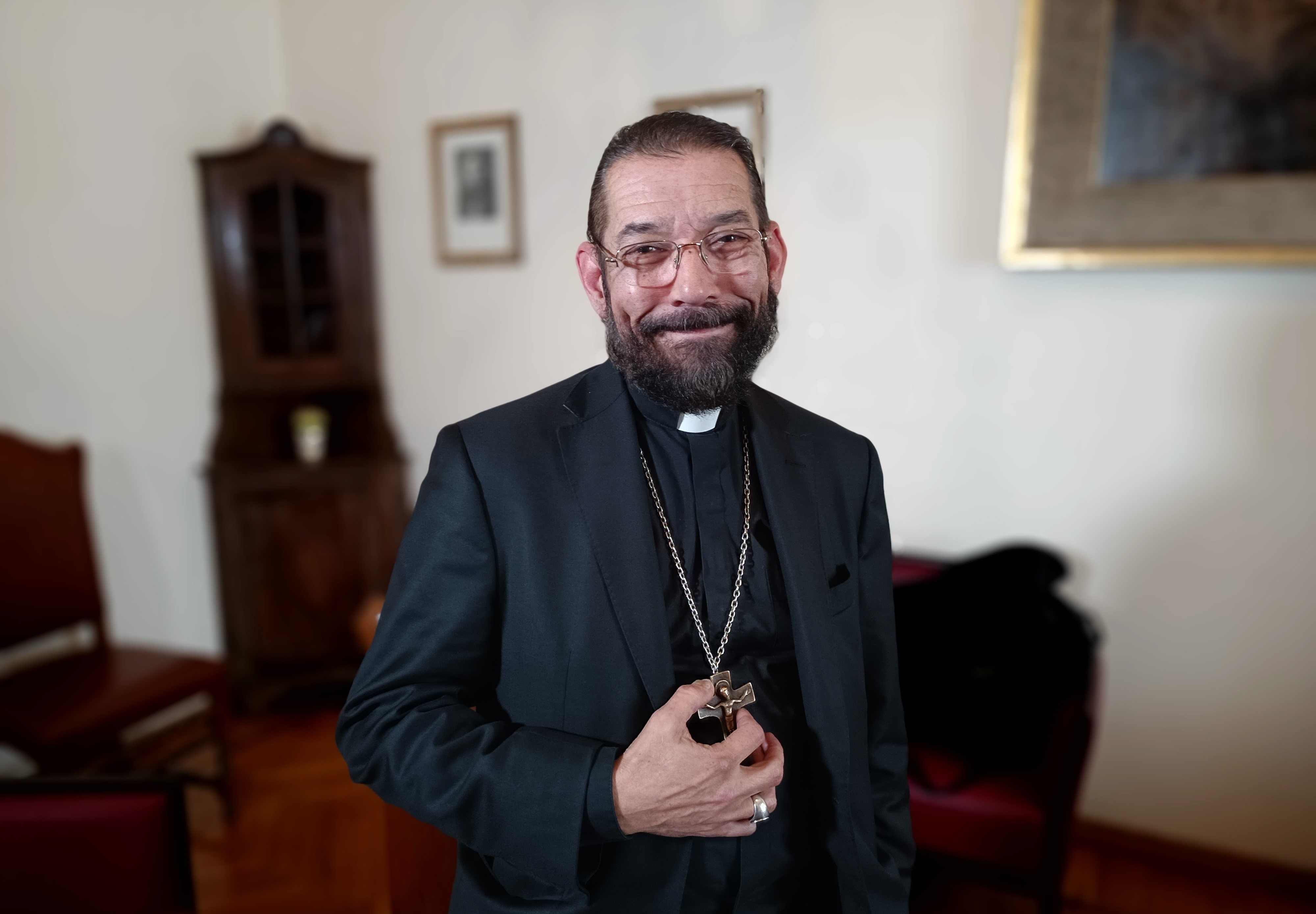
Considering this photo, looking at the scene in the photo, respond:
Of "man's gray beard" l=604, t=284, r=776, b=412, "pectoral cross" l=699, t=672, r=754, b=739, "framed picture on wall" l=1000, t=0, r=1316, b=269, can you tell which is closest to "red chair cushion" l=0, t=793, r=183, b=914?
"pectoral cross" l=699, t=672, r=754, b=739

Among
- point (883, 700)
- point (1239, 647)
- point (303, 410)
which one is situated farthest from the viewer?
point (303, 410)

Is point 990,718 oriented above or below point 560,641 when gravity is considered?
below

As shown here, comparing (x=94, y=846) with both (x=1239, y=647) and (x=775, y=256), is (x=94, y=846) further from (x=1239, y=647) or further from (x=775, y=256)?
(x=1239, y=647)

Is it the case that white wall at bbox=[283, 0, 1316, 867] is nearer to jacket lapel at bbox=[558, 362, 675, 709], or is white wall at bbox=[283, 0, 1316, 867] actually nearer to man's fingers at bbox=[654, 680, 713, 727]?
jacket lapel at bbox=[558, 362, 675, 709]

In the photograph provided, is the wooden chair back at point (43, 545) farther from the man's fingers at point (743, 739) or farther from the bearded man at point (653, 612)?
the man's fingers at point (743, 739)

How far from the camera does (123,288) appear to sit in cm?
303

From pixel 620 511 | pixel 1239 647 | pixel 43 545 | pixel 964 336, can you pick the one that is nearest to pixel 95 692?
pixel 43 545

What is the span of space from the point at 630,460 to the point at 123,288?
2.91 meters

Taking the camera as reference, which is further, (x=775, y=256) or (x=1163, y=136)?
(x=1163, y=136)

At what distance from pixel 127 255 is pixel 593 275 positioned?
2.93 m

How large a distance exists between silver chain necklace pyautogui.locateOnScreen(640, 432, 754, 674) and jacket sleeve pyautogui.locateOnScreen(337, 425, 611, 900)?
0.53 feet

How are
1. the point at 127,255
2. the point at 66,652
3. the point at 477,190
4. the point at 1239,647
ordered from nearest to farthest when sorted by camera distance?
the point at 477,190
the point at 1239,647
the point at 66,652
the point at 127,255

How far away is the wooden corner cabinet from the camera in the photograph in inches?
126

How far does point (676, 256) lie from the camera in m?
0.79
